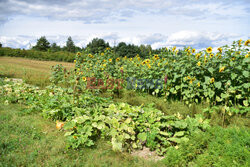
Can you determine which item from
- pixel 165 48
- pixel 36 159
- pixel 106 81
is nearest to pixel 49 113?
pixel 36 159

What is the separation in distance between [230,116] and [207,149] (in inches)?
65.9

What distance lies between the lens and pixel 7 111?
3.85m

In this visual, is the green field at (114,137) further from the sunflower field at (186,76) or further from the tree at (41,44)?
the tree at (41,44)

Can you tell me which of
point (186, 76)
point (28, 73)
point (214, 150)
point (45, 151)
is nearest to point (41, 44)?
point (28, 73)

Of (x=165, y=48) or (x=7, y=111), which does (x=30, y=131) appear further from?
(x=165, y=48)

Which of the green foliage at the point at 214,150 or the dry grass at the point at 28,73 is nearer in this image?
the green foliage at the point at 214,150

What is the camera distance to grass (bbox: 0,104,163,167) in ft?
7.63

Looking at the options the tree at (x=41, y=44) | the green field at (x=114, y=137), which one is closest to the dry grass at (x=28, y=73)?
the green field at (x=114, y=137)

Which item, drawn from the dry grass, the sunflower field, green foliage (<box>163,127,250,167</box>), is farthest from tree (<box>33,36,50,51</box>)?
green foliage (<box>163,127,250,167</box>)

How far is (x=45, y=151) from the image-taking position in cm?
250

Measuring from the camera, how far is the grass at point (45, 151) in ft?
7.63

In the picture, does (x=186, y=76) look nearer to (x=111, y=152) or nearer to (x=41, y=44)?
(x=111, y=152)

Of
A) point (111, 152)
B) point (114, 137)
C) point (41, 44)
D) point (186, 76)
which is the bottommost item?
point (111, 152)

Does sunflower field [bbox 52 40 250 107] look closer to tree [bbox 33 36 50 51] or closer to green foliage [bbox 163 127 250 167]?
green foliage [bbox 163 127 250 167]
